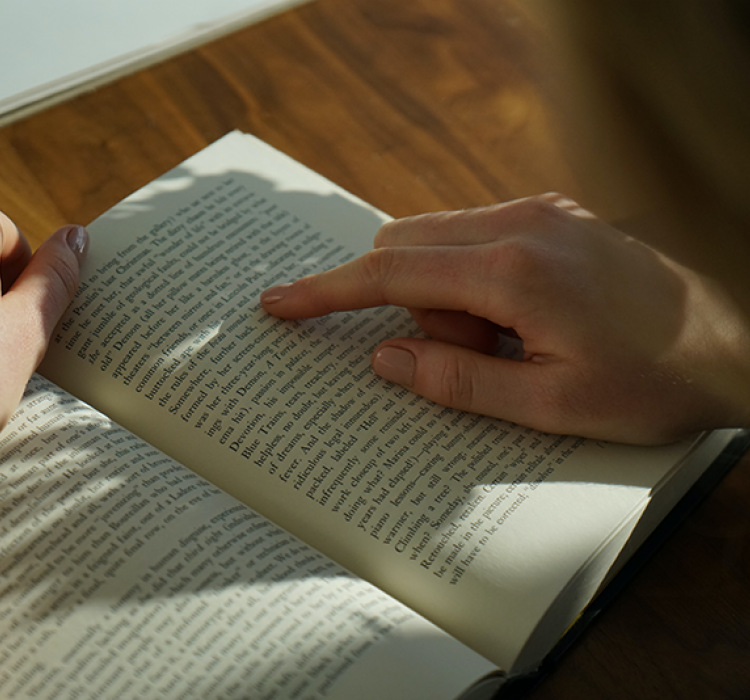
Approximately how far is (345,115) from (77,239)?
37 centimetres

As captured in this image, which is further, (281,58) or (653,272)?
(281,58)

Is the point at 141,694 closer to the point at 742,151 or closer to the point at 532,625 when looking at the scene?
the point at 532,625

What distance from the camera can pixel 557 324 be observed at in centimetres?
54

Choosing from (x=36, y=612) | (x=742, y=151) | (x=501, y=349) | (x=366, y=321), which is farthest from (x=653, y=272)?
(x=36, y=612)

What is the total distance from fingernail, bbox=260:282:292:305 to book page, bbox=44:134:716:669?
1 centimetres

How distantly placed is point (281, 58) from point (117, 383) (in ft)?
1.71

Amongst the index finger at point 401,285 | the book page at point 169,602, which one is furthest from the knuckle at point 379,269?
the book page at point 169,602

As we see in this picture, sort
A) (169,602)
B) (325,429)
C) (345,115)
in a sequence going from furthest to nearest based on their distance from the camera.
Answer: (345,115), (325,429), (169,602)

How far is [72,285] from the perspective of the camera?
613mm

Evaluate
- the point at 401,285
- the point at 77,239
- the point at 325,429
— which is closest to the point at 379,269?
the point at 401,285

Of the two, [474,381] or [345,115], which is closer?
[474,381]

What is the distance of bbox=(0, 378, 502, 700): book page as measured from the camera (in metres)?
0.42

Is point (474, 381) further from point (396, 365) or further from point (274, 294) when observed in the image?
point (274, 294)

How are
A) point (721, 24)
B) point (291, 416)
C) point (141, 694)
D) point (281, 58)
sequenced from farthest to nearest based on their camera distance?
1. point (281, 58)
2. point (291, 416)
3. point (141, 694)
4. point (721, 24)
